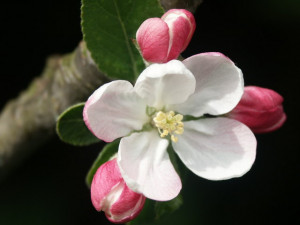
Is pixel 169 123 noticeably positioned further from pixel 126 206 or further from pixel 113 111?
pixel 126 206

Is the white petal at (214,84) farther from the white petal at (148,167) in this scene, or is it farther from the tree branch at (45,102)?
the tree branch at (45,102)

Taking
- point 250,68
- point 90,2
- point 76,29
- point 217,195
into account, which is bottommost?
point 217,195

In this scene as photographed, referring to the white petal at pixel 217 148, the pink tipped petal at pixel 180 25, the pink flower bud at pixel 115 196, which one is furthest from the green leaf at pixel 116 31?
the pink flower bud at pixel 115 196

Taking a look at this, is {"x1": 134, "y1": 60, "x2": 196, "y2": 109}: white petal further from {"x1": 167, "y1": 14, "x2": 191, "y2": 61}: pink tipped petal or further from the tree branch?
the tree branch

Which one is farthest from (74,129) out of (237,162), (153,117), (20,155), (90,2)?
(20,155)

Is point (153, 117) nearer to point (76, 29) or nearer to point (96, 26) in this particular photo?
point (96, 26)
